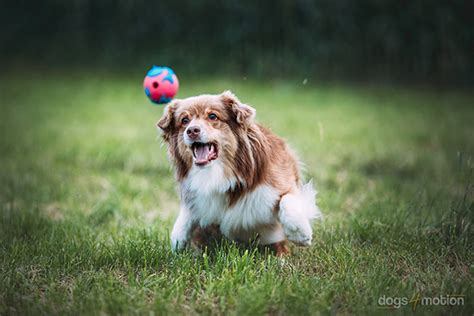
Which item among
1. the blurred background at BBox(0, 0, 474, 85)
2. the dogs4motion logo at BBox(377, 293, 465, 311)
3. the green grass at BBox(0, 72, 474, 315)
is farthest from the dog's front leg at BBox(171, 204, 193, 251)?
the blurred background at BBox(0, 0, 474, 85)

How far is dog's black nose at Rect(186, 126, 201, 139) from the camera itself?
10.2ft

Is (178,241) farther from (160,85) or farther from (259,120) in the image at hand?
(259,120)

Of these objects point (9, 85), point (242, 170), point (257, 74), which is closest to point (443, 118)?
point (257, 74)

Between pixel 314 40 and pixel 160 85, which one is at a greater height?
pixel 314 40

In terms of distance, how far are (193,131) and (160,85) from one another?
2.56 feet

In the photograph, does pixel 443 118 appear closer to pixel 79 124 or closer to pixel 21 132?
pixel 79 124

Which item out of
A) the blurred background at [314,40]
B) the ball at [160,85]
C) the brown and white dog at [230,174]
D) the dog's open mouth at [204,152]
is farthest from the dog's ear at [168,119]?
the blurred background at [314,40]

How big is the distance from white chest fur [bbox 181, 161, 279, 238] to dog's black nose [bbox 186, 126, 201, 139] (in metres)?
0.22

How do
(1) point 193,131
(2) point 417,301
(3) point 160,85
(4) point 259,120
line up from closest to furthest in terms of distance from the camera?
(2) point 417,301, (1) point 193,131, (3) point 160,85, (4) point 259,120

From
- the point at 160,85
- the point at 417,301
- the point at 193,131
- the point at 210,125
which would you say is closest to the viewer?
the point at 417,301

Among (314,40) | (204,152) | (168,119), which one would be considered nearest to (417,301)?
(204,152)

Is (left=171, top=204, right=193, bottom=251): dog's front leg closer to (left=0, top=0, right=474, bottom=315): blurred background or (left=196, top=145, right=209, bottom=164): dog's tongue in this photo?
(left=0, top=0, right=474, bottom=315): blurred background

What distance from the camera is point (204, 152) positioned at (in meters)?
3.24

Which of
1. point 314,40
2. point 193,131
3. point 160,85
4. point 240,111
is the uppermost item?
point 314,40
